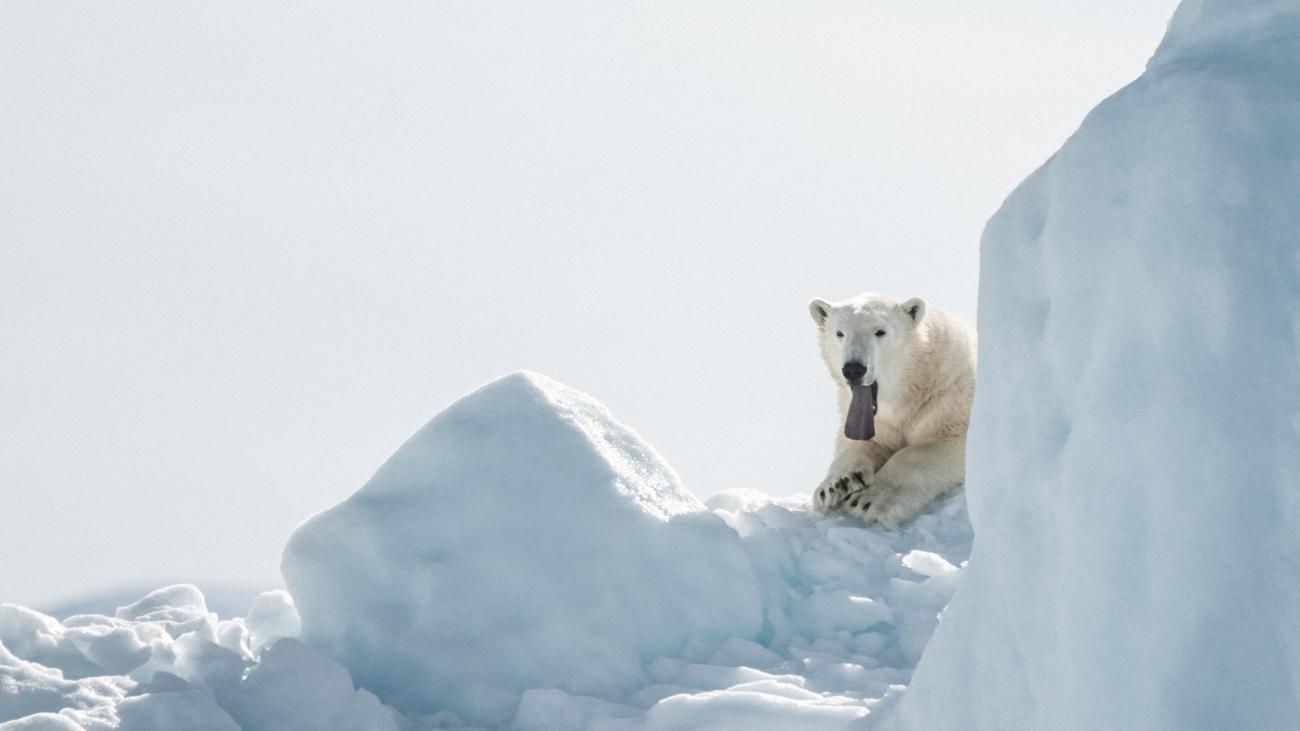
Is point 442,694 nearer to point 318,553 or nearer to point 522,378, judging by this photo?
point 318,553

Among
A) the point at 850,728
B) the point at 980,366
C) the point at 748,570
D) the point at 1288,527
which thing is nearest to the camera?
the point at 1288,527

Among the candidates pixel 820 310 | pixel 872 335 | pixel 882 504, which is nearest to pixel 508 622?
pixel 882 504

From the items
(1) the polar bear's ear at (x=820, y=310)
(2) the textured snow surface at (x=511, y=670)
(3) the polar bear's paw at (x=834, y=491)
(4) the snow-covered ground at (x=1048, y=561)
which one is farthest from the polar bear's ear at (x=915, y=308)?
(4) the snow-covered ground at (x=1048, y=561)

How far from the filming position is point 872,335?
6988 mm

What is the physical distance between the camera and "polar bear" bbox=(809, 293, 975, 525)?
6.87m

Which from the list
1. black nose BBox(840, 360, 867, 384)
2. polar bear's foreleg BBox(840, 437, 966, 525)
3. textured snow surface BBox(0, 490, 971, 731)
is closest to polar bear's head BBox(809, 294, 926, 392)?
black nose BBox(840, 360, 867, 384)

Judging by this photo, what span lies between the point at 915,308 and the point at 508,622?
3.89m

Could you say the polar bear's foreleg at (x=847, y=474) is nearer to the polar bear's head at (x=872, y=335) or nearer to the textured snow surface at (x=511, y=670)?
the polar bear's head at (x=872, y=335)

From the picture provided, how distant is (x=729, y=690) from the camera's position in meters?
3.65

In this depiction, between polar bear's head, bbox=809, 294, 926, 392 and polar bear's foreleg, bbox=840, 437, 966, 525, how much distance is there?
502 millimetres

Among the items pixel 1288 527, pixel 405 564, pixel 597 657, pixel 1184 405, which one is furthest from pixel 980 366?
pixel 405 564

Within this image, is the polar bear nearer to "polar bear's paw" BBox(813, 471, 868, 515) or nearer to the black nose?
the black nose

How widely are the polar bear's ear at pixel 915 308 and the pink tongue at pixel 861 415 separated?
1.64 feet

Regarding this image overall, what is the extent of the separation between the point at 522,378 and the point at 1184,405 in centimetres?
299
